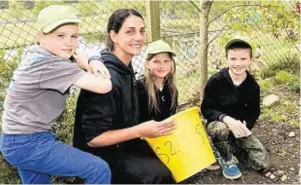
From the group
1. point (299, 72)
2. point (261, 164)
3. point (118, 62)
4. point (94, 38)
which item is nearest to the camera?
point (118, 62)

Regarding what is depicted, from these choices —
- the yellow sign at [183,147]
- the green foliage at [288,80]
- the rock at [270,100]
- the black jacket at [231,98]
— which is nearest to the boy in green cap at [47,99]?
the yellow sign at [183,147]

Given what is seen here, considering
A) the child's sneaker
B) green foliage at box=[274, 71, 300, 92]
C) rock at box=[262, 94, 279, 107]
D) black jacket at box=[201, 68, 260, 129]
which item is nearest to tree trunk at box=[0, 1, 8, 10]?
black jacket at box=[201, 68, 260, 129]

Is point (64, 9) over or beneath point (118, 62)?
over

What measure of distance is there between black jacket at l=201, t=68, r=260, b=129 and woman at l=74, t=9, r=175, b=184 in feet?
2.48

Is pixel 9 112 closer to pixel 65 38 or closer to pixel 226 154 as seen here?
pixel 65 38

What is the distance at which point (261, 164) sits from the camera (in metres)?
3.04

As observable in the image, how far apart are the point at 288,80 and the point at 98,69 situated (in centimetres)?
333

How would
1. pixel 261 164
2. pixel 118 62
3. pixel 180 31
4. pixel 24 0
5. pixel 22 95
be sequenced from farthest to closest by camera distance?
1. pixel 180 31
2. pixel 24 0
3. pixel 261 164
4. pixel 118 62
5. pixel 22 95

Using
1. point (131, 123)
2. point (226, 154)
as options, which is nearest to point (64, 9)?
Answer: point (131, 123)

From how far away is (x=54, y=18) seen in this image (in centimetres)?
215

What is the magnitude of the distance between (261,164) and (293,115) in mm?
1196

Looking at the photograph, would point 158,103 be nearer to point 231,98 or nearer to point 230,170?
point 231,98

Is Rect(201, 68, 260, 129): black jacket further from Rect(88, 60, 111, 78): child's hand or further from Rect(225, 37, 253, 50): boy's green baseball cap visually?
Rect(88, 60, 111, 78): child's hand

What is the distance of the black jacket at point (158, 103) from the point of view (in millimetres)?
3020
